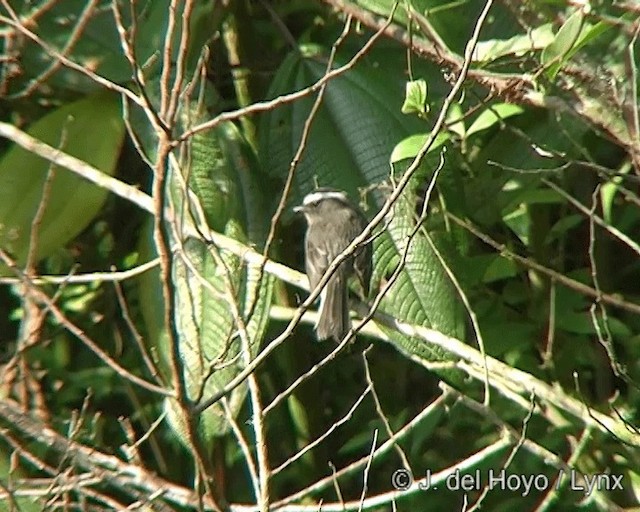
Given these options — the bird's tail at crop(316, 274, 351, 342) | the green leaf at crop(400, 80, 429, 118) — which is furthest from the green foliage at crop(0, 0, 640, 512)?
the bird's tail at crop(316, 274, 351, 342)

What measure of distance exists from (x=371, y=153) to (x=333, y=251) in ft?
2.24

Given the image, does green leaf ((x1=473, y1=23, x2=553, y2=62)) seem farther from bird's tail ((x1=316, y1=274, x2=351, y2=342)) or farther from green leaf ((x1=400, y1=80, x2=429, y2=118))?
bird's tail ((x1=316, y1=274, x2=351, y2=342))

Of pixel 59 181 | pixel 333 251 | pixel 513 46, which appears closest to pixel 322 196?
pixel 333 251

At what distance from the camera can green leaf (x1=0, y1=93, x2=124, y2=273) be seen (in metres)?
3.72

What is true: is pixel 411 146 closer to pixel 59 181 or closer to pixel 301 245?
pixel 59 181

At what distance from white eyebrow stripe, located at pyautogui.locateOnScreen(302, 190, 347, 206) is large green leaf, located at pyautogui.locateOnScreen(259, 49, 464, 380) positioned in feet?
0.11

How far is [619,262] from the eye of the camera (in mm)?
4699

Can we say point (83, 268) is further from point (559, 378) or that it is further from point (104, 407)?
point (559, 378)

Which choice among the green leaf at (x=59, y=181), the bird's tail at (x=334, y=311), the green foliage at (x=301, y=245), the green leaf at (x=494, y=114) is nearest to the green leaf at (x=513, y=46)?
the green foliage at (x=301, y=245)

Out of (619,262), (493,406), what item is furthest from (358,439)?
(619,262)

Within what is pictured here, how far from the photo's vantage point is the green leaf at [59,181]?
3723 millimetres

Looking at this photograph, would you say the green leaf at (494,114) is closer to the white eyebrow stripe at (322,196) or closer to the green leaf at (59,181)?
the white eyebrow stripe at (322,196)

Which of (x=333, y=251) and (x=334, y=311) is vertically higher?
(x=333, y=251)

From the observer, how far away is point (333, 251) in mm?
4215
